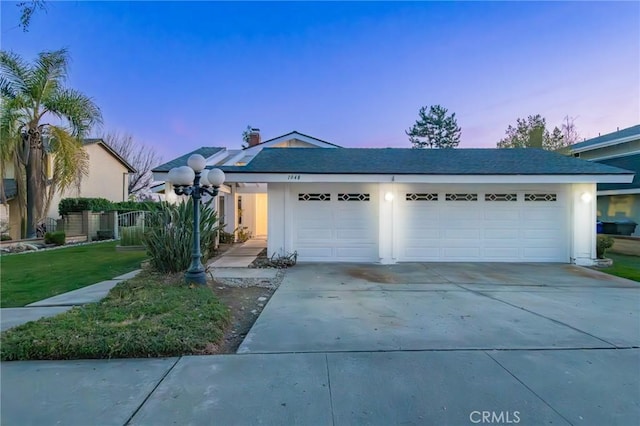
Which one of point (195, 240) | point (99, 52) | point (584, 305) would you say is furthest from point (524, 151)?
point (99, 52)

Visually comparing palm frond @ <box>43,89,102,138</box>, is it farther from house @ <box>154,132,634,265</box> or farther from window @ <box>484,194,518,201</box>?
window @ <box>484,194,518,201</box>

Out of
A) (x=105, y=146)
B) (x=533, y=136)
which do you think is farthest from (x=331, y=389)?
(x=533, y=136)

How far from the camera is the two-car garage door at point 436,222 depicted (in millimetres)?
10867

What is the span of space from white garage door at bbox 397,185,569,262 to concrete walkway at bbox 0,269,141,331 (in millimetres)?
8133

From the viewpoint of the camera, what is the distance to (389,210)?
34.5 ft

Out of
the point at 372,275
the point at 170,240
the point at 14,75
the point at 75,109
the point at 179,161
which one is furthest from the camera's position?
the point at 75,109

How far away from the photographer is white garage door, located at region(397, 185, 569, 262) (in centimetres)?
1085

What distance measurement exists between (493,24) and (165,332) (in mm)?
13268

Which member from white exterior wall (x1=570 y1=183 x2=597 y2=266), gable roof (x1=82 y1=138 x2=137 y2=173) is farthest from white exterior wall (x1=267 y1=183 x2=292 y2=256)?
gable roof (x1=82 y1=138 x2=137 y2=173)

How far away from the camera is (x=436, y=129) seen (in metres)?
35.4

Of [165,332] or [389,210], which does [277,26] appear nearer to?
[389,210]

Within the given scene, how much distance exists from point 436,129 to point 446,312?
33.3 meters

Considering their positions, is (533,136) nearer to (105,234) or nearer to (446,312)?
(446,312)
